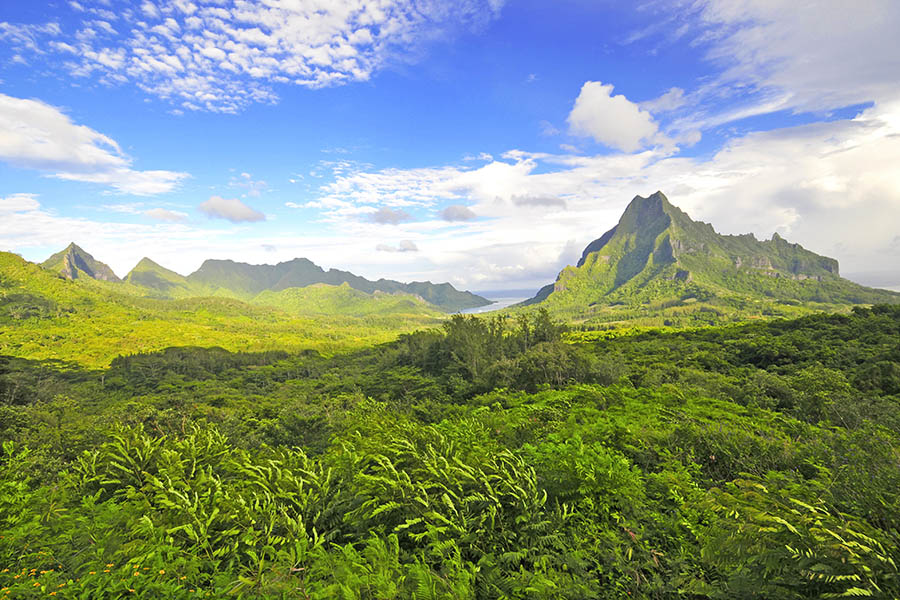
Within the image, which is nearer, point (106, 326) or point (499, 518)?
point (499, 518)

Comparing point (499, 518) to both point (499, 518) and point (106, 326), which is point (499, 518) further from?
point (106, 326)

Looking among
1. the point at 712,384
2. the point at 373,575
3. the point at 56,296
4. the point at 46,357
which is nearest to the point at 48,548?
the point at 373,575

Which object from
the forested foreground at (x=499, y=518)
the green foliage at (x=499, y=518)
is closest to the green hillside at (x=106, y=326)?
the forested foreground at (x=499, y=518)

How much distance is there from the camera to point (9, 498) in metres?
6.72

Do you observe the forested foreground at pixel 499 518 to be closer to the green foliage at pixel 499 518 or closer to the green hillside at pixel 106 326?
the green foliage at pixel 499 518

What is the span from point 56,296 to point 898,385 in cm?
23702

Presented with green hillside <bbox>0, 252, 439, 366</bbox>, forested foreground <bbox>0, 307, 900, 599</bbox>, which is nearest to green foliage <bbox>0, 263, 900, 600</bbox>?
forested foreground <bbox>0, 307, 900, 599</bbox>

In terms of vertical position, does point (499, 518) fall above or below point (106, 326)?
above

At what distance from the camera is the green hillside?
365 feet

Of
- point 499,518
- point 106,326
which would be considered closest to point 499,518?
point 499,518

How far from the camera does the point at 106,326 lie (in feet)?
443

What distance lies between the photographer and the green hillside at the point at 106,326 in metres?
111

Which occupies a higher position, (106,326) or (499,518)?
(499,518)

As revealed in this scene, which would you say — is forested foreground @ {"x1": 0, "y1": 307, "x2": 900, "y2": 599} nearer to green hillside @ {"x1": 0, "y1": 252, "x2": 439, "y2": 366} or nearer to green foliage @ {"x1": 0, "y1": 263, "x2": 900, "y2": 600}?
green foliage @ {"x1": 0, "y1": 263, "x2": 900, "y2": 600}
